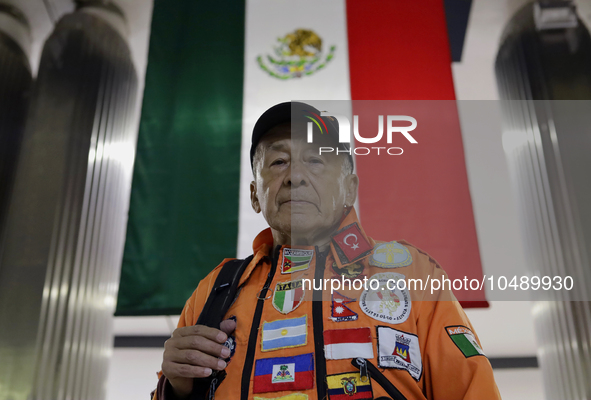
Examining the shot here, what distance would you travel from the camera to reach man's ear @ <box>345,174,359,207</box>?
1.42 metres

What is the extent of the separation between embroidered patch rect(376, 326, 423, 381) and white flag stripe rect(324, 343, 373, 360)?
0.09 ft

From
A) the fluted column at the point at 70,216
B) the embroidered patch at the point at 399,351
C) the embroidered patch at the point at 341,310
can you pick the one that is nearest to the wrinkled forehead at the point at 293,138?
the embroidered patch at the point at 341,310

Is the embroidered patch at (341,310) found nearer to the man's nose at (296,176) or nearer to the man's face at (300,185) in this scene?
the man's face at (300,185)

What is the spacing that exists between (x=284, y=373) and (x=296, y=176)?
55 centimetres

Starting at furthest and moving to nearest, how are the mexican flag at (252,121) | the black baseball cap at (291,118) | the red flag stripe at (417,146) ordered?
the mexican flag at (252,121), the red flag stripe at (417,146), the black baseball cap at (291,118)

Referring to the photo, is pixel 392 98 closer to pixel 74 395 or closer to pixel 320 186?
pixel 320 186

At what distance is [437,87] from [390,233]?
88 cm

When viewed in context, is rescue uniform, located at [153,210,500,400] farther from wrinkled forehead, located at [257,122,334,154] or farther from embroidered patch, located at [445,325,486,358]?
wrinkled forehead, located at [257,122,334,154]

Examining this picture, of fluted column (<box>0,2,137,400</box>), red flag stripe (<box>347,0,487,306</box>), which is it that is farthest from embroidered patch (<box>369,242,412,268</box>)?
fluted column (<box>0,2,137,400</box>)

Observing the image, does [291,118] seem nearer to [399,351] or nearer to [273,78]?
[399,351]

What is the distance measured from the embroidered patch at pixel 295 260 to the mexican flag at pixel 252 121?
88cm

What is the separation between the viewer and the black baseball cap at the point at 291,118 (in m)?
1.43

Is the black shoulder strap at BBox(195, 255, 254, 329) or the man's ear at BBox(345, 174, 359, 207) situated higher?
the man's ear at BBox(345, 174, 359, 207)

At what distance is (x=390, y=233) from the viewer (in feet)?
6.81
